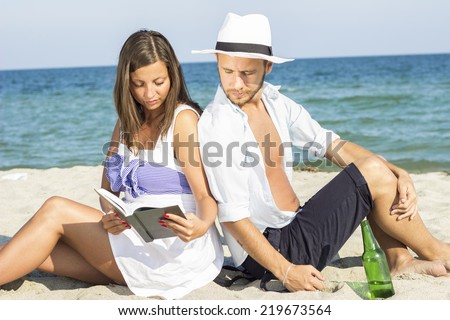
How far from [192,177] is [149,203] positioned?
1.04ft

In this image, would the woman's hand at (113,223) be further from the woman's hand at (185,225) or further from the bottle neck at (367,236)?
the bottle neck at (367,236)

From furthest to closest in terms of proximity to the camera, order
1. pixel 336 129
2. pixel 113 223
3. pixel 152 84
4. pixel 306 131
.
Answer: pixel 336 129
pixel 306 131
pixel 152 84
pixel 113 223

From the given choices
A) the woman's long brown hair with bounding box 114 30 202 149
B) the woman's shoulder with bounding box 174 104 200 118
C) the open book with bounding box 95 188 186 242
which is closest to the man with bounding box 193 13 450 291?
the woman's shoulder with bounding box 174 104 200 118

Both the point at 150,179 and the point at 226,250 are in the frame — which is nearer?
the point at 150,179

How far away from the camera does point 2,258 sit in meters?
3.60

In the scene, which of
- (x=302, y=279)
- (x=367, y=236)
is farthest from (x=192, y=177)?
(x=367, y=236)

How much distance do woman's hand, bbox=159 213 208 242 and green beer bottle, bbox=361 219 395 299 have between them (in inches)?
35.5

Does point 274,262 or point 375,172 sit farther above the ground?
point 375,172

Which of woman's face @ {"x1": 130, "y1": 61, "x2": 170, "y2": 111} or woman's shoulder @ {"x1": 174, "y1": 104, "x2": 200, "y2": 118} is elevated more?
woman's face @ {"x1": 130, "y1": 61, "x2": 170, "y2": 111}

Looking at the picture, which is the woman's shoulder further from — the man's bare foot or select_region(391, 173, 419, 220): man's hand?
the man's bare foot

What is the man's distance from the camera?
3.44 m

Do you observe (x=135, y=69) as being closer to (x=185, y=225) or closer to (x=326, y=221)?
(x=185, y=225)

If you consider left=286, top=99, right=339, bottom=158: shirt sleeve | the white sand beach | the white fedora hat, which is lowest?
the white sand beach

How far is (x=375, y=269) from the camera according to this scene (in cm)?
353
